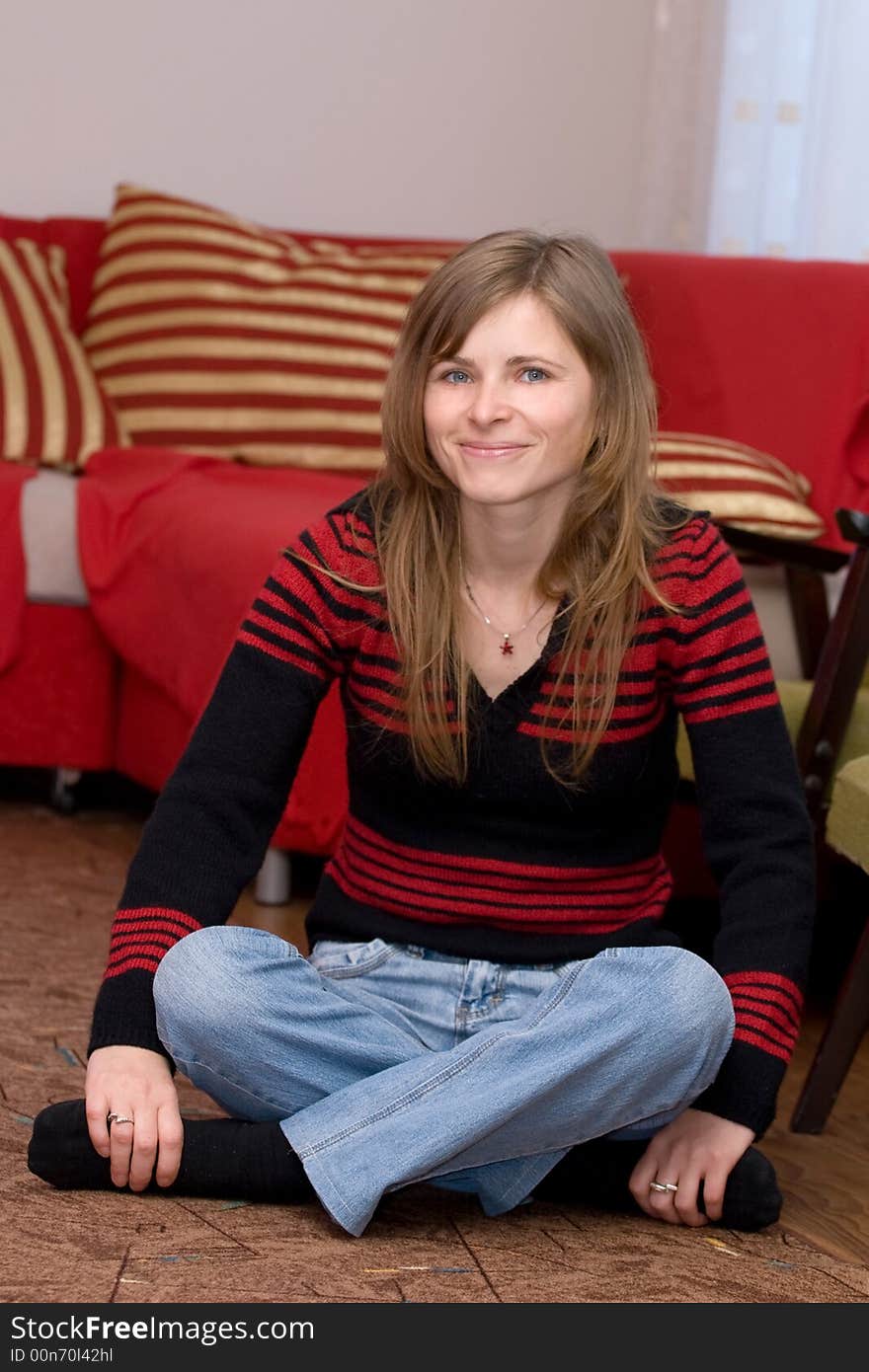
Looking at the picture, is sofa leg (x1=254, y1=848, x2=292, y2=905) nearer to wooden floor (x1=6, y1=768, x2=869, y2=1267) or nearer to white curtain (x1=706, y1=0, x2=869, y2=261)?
wooden floor (x1=6, y1=768, x2=869, y2=1267)

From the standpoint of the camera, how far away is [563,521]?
1.36m

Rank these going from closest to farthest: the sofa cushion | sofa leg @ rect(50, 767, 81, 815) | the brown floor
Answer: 1. the brown floor
2. the sofa cushion
3. sofa leg @ rect(50, 767, 81, 815)

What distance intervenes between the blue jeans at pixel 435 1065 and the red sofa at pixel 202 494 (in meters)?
0.97

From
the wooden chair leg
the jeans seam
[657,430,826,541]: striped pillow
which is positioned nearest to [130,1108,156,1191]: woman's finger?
the jeans seam

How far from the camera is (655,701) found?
1.35m

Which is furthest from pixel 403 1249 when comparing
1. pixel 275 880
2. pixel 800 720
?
pixel 275 880

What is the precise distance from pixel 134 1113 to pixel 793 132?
236 centimetres

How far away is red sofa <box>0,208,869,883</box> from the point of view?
229 centimetres

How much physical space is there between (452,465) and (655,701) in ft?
0.77

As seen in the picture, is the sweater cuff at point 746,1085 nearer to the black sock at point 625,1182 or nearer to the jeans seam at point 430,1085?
the black sock at point 625,1182

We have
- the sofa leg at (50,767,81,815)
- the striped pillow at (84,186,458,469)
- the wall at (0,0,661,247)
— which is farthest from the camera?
the wall at (0,0,661,247)

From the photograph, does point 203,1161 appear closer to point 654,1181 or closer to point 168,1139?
point 168,1139

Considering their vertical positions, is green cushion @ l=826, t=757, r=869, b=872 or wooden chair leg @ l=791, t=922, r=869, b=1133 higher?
green cushion @ l=826, t=757, r=869, b=872

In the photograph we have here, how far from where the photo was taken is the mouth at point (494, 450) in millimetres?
1289
